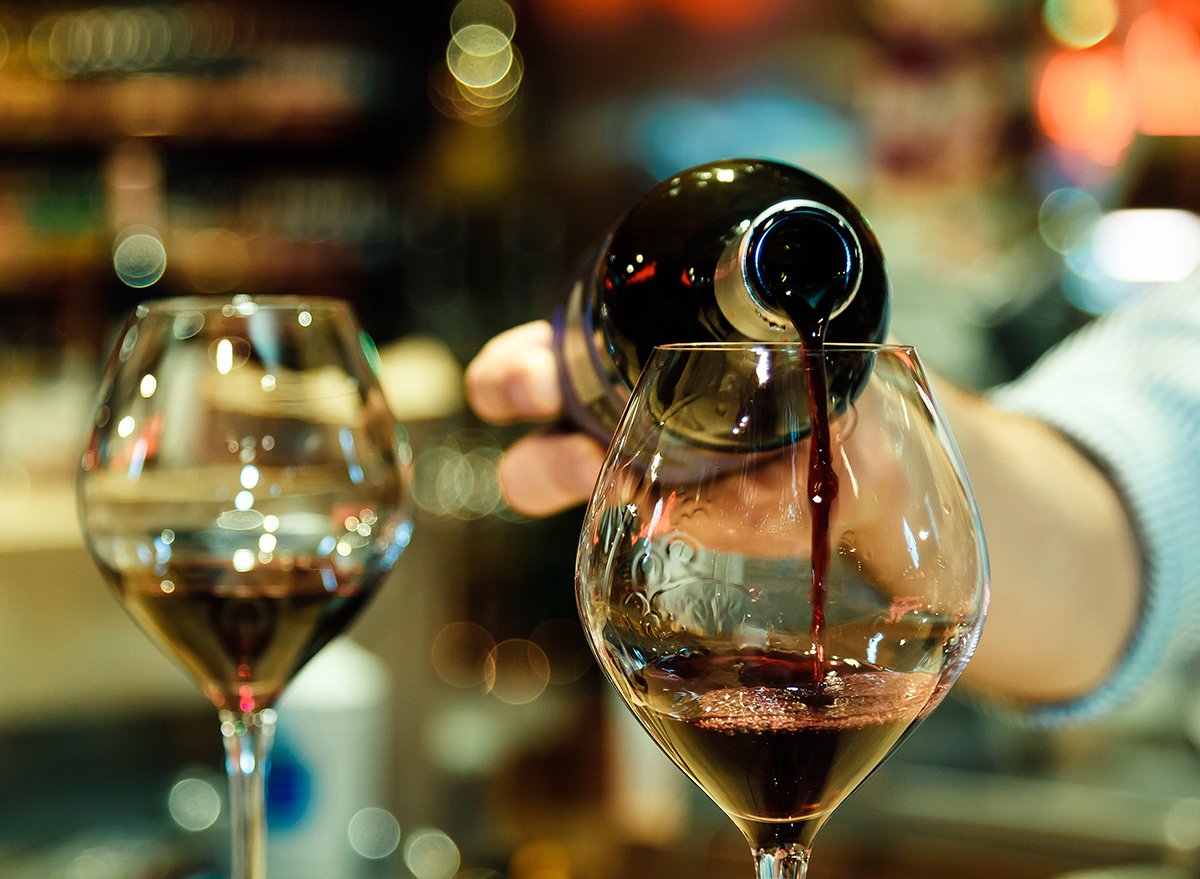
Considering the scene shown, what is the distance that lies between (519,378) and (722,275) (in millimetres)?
207

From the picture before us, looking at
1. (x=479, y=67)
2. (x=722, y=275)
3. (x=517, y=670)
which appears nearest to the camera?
(x=722, y=275)

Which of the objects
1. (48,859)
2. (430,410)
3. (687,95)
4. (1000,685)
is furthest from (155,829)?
(687,95)

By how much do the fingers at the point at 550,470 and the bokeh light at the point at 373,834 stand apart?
46cm

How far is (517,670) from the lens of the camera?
3.88 meters

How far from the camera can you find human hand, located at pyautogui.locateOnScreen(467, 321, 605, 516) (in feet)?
2.44

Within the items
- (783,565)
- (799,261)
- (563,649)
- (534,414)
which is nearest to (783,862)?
(783,565)

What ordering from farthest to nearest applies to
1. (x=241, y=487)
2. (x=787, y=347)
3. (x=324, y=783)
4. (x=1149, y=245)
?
(x=1149, y=245) → (x=324, y=783) → (x=241, y=487) → (x=787, y=347)

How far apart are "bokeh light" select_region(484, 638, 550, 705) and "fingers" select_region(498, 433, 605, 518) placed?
9.96ft

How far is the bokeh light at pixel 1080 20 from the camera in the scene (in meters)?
3.45

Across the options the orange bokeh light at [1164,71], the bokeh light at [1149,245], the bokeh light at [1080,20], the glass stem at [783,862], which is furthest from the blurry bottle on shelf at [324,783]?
the bokeh light at [1080,20]

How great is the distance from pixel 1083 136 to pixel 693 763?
331cm

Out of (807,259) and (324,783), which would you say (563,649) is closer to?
(324,783)

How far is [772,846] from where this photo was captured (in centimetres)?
50

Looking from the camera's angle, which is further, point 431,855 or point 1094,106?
point 1094,106
